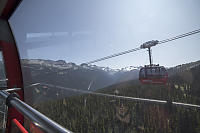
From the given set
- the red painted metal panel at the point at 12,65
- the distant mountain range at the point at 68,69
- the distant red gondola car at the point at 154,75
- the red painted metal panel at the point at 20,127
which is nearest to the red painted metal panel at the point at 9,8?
the red painted metal panel at the point at 12,65

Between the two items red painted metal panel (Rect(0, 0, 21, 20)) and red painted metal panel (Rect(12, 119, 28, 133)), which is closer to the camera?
red painted metal panel (Rect(12, 119, 28, 133))

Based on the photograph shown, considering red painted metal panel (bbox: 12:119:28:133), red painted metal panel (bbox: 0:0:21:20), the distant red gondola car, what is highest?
red painted metal panel (bbox: 0:0:21:20)

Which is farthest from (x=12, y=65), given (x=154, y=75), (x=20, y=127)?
(x=154, y=75)

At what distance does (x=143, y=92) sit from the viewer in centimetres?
205

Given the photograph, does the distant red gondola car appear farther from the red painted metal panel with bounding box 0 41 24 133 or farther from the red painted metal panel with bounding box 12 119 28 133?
the red painted metal panel with bounding box 0 41 24 133

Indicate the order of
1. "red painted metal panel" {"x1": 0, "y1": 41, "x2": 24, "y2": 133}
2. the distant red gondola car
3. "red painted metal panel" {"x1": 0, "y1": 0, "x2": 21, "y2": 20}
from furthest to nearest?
"red painted metal panel" {"x1": 0, "y1": 41, "x2": 24, "y2": 133}, the distant red gondola car, "red painted metal panel" {"x1": 0, "y1": 0, "x2": 21, "y2": 20}

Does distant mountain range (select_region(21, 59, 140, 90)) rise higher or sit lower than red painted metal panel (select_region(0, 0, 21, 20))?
lower

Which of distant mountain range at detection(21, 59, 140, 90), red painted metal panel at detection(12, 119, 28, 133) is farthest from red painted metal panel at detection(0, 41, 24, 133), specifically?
red painted metal panel at detection(12, 119, 28, 133)

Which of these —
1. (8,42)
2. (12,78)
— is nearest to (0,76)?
(12,78)

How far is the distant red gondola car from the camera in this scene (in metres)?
2.01

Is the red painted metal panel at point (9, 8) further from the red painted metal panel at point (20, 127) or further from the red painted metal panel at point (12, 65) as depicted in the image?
the red painted metal panel at point (20, 127)

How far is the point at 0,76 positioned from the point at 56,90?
1160 millimetres

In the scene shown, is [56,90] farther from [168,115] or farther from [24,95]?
[168,115]

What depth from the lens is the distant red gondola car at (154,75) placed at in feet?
6.58
